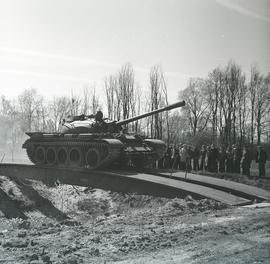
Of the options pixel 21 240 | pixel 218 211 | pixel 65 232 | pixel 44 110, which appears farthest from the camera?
pixel 44 110

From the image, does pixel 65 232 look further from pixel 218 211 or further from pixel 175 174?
pixel 175 174

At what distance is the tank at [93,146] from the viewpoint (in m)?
14.4

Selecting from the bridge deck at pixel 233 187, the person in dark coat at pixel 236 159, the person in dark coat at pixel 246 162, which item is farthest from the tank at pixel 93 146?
the person in dark coat at pixel 246 162

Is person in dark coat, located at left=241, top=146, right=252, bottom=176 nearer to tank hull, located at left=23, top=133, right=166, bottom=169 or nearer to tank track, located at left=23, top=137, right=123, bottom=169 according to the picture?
tank hull, located at left=23, top=133, right=166, bottom=169

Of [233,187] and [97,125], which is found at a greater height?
[97,125]

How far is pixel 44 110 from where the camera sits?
50969 millimetres

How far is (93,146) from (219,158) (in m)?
5.74

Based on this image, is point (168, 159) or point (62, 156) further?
point (168, 159)

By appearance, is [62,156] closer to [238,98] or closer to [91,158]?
[91,158]

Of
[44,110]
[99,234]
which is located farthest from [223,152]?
[44,110]

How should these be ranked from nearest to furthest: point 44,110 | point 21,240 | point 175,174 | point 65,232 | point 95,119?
1. point 21,240
2. point 65,232
3. point 175,174
4. point 95,119
5. point 44,110

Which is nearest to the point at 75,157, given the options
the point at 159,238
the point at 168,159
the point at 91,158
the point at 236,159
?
the point at 91,158

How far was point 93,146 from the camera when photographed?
1473cm

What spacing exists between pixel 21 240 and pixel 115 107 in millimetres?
28093
